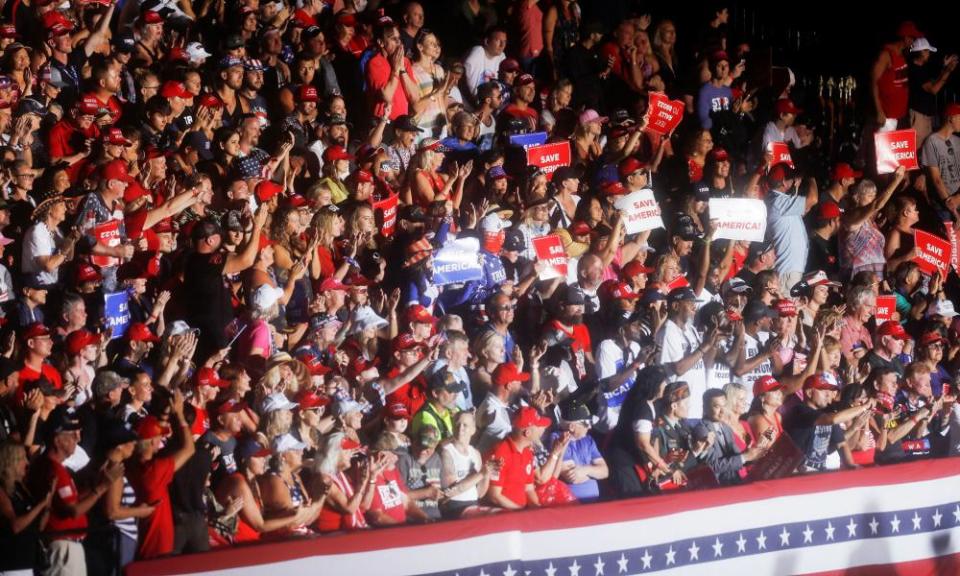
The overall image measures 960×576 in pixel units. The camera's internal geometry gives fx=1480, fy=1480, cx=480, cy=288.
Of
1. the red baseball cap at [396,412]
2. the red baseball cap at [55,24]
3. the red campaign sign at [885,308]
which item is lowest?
the red campaign sign at [885,308]

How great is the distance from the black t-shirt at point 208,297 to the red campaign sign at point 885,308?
559cm

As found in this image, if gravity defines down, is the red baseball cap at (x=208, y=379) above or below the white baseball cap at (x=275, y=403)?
above

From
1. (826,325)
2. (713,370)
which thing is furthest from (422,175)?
(826,325)

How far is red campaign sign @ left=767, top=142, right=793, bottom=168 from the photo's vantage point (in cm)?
1266

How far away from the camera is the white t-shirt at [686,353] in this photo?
34.6 ft

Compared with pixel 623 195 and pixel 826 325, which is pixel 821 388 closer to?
pixel 826 325

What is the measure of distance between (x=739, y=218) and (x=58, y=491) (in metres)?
6.20

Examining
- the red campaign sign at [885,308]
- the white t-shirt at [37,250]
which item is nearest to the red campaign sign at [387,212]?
the white t-shirt at [37,250]

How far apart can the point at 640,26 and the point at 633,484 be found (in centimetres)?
542

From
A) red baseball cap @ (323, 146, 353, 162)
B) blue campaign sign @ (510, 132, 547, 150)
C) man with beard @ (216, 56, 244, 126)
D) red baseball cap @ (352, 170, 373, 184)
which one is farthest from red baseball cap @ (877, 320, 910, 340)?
man with beard @ (216, 56, 244, 126)

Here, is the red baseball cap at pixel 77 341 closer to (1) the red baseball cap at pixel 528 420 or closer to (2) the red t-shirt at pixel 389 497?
(2) the red t-shirt at pixel 389 497

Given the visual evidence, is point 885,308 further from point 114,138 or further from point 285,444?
point 114,138

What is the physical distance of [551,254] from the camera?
35.5 ft

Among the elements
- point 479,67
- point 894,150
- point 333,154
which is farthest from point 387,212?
point 894,150
